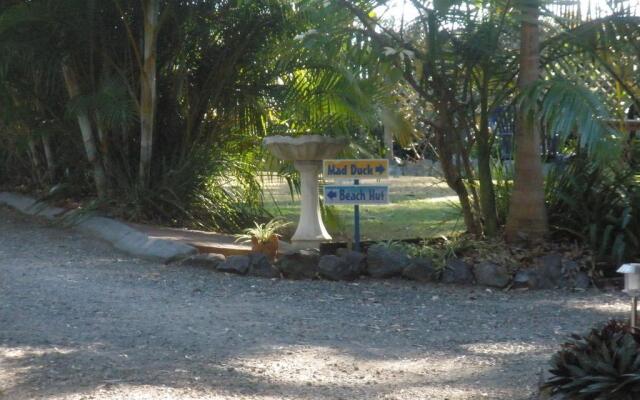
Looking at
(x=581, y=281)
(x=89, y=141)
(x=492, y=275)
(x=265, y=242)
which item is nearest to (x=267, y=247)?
(x=265, y=242)

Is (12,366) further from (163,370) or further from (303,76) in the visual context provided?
(303,76)

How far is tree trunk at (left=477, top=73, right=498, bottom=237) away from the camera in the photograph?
33.0 ft

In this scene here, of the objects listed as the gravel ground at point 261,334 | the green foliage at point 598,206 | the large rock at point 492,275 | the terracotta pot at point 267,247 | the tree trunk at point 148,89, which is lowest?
the gravel ground at point 261,334

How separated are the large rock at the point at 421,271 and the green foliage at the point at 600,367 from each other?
3817 mm

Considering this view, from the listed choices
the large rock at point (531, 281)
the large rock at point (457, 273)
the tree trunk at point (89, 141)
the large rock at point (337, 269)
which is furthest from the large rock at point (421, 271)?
the tree trunk at point (89, 141)

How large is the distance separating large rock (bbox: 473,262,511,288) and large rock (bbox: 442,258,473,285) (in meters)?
0.08

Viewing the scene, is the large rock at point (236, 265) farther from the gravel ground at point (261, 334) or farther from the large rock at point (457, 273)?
the large rock at point (457, 273)

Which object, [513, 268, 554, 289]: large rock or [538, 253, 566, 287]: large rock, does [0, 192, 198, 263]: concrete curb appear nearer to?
[513, 268, 554, 289]: large rock

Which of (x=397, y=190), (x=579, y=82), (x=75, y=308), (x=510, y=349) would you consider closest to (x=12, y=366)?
(x=75, y=308)

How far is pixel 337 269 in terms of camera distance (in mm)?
9602

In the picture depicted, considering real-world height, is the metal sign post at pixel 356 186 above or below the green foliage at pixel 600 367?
above

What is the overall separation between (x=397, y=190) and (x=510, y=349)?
45.9ft

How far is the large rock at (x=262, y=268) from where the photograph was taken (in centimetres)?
977

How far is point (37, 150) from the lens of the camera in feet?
53.4
